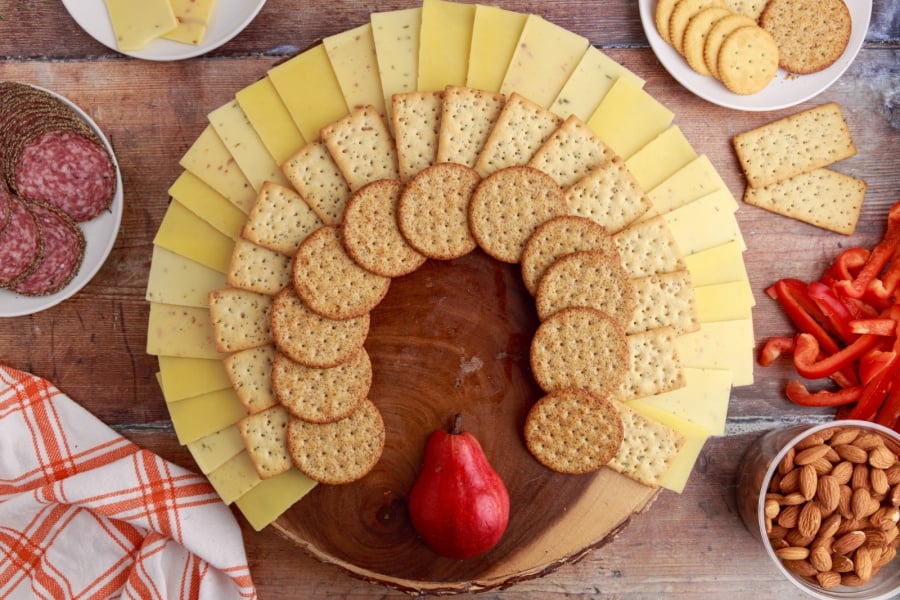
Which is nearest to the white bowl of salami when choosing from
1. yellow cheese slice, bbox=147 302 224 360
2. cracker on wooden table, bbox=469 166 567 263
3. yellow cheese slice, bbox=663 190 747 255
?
yellow cheese slice, bbox=147 302 224 360

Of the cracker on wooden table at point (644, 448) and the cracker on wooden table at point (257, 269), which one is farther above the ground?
the cracker on wooden table at point (257, 269)

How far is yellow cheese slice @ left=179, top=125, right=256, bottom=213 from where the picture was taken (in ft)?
6.49

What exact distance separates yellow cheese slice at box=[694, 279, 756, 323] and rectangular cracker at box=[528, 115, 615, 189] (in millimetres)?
430

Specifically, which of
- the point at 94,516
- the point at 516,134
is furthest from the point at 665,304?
the point at 94,516

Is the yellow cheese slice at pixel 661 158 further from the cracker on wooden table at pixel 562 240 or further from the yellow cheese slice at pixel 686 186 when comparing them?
the cracker on wooden table at pixel 562 240

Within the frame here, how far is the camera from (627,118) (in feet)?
6.55

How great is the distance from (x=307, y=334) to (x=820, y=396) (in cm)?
144

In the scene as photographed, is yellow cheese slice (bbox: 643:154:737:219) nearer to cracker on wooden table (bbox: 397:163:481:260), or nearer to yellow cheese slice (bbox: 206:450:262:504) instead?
cracker on wooden table (bbox: 397:163:481:260)

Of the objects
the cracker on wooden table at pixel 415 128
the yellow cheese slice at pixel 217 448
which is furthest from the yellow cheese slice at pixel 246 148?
the yellow cheese slice at pixel 217 448

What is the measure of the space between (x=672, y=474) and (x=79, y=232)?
1702 millimetres

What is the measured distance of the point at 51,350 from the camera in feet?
7.35

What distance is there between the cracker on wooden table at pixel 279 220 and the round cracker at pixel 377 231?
0.42 feet

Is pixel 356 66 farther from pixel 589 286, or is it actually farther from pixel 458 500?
pixel 458 500

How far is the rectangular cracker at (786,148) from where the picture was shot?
7.15 ft
